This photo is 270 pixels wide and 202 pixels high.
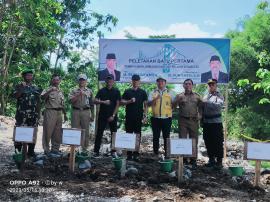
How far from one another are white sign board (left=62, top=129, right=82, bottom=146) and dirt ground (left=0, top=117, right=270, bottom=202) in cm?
50

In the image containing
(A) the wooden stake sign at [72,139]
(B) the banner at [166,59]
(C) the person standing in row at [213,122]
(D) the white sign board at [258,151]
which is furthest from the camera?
(B) the banner at [166,59]

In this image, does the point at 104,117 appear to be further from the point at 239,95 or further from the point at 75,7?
the point at 239,95

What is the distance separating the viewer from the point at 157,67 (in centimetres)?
1041

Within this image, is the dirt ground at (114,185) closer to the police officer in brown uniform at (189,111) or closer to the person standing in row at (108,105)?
the police officer in brown uniform at (189,111)

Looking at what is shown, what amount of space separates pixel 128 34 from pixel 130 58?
2007 cm

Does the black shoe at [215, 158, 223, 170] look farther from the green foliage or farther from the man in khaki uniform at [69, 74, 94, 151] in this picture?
the green foliage

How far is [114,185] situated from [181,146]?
4.10 ft

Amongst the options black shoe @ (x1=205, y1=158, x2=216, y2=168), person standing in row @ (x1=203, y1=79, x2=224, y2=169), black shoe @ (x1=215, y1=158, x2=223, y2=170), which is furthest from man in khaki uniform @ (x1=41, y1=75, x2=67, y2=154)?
black shoe @ (x1=215, y1=158, x2=223, y2=170)

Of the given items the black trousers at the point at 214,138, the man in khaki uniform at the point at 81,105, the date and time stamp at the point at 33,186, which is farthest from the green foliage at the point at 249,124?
the date and time stamp at the point at 33,186

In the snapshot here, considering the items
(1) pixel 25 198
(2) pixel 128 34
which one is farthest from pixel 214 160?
(2) pixel 128 34

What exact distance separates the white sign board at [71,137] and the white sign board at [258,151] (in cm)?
279

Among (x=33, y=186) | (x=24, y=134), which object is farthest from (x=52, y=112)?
(x=33, y=186)

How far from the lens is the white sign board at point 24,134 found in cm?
703

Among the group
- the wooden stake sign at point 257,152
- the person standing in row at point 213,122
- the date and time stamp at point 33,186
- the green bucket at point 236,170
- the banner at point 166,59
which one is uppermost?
the banner at point 166,59
